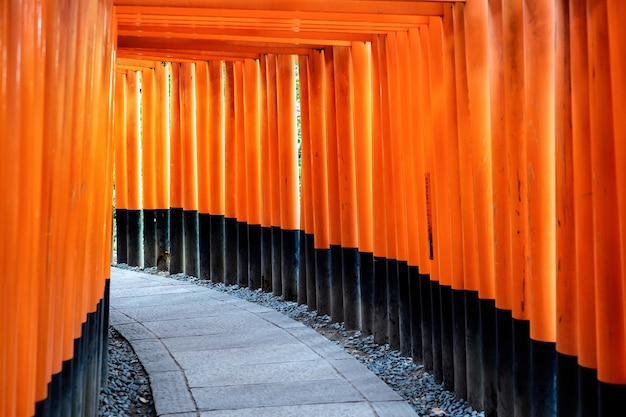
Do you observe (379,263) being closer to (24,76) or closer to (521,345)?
(521,345)

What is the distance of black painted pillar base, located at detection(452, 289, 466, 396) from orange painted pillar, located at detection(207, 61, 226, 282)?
618cm

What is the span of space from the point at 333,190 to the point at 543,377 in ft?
15.5

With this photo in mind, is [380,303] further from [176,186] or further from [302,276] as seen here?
[176,186]

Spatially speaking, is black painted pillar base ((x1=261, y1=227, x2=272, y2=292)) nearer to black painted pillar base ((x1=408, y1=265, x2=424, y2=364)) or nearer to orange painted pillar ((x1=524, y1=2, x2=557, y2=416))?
black painted pillar base ((x1=408, y1=265, x2=424, y2=364))

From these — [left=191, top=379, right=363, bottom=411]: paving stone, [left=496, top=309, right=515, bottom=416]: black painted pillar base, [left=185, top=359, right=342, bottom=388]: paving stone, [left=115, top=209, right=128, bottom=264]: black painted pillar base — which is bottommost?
[left=191, top=379, right=363, bottom=411]: paving stone

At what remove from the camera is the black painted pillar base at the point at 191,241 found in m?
12.9

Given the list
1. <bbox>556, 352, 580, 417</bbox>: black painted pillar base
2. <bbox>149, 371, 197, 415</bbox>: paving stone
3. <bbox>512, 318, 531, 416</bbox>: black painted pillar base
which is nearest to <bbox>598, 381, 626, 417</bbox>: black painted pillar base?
<bbox>556, 352, 580, 417</bbox>: black painted pillar base

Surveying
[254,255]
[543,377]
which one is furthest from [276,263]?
[543,377]

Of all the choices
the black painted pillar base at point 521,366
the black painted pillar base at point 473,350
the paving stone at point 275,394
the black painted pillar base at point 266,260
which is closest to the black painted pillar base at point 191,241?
the black painted pillar base at point 266,260

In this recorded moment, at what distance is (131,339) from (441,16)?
4.69 meters

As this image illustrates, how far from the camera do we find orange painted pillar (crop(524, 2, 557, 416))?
4.89 m

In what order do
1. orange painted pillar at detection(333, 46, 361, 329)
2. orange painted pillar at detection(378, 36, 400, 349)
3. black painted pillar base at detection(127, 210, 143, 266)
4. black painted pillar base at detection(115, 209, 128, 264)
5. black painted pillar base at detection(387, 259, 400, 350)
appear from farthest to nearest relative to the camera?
1. black painted pillar base at detection(115, 209, 128, 264)
2. black painted pillar base at detection(127, 210, 143, 266)
3. orange painted pillar at detection(333, 46, 361, 329)
4. black painted pillar base at detection(387, 259, 400, 350)
5. orange painted pillar at detection(378, 36, 400, 349)

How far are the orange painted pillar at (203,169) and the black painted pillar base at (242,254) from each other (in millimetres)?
790

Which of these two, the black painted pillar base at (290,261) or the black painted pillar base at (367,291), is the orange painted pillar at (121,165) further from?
the black painted pillar base at (367,291)
